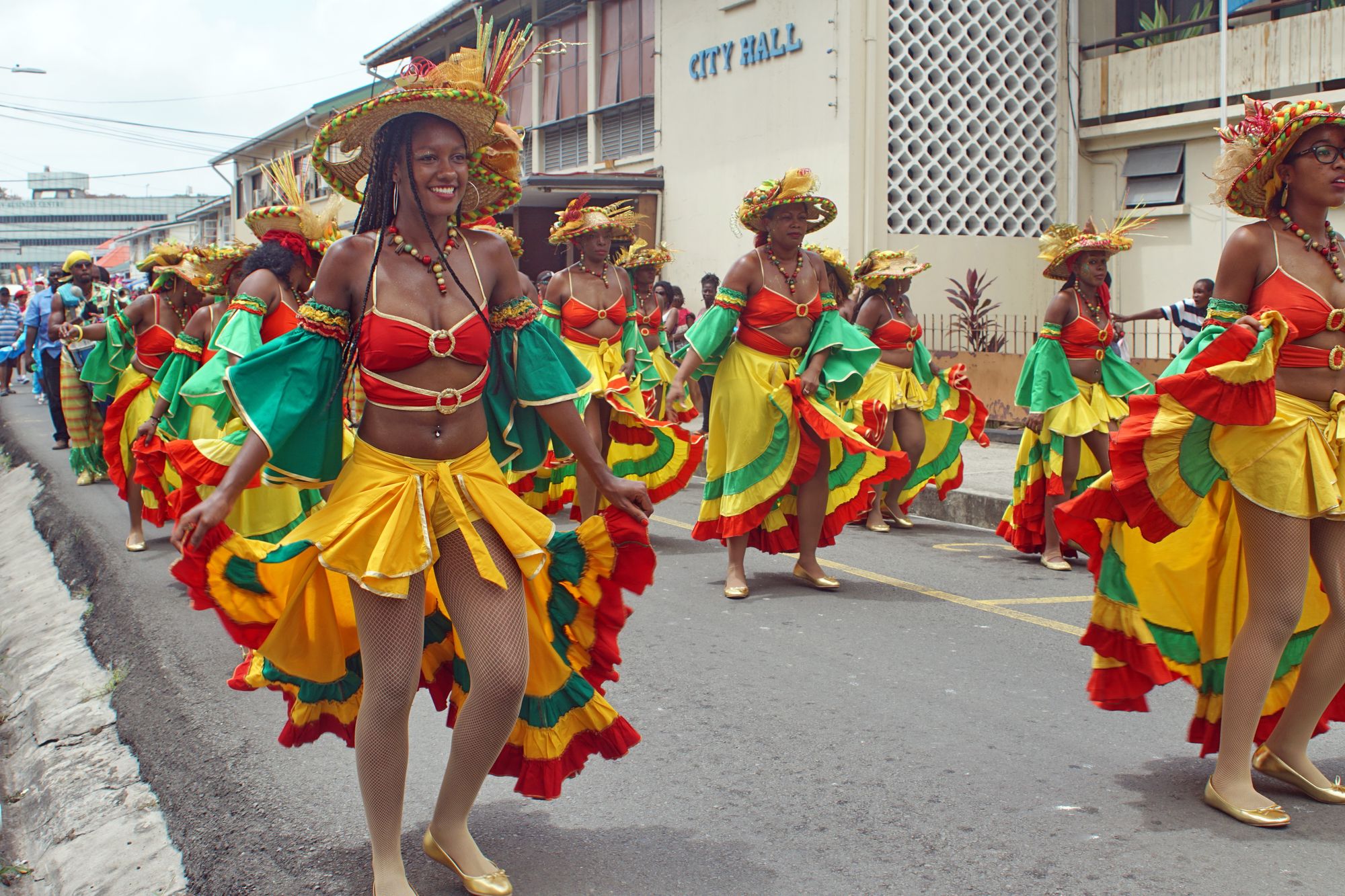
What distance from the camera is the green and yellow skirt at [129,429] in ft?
30.8

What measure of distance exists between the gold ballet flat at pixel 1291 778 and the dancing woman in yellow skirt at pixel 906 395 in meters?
5.72

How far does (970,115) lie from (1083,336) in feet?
35.2

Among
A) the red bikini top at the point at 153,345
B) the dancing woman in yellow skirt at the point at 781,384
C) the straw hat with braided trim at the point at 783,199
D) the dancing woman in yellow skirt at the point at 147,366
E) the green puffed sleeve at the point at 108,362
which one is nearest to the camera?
the straw hat with braided trim at the point at 783,199

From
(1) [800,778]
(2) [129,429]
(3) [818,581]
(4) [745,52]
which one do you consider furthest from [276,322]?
(4) [745,52]

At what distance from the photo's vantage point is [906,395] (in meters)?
10.3

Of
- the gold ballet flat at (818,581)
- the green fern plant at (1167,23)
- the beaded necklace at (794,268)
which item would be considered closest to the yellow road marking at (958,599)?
the gold ballet flat at (818,581)

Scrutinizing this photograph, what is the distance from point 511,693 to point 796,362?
15.0 ft

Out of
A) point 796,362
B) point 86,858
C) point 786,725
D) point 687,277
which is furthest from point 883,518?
point 687,277

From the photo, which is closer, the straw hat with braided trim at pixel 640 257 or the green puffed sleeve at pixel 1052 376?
the green puffed sleeve at pixel 1052 376

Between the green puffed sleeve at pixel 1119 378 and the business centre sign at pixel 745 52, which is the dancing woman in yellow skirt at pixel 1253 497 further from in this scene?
the business centre sign at pixel 745 52

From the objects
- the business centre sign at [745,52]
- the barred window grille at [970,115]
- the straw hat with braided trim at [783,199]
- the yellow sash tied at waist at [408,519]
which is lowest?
the yellow sash tied at waist at [408,519]

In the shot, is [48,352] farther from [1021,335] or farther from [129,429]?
[1021,335]

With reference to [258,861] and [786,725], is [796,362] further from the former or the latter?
[258,861]

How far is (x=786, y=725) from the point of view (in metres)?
5.10
